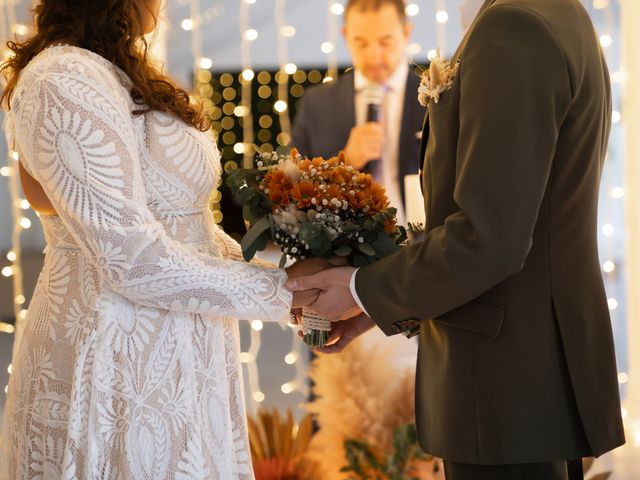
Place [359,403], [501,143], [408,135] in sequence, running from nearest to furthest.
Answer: [501,143], [359,403], [408,135]

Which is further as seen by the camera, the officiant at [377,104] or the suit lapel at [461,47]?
the officiant at [377,104]

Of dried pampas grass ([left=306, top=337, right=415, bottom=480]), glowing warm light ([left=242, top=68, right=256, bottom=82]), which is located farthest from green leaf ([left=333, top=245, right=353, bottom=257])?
glowing warm light ([left=242, top=68, right=256, bottom=82])

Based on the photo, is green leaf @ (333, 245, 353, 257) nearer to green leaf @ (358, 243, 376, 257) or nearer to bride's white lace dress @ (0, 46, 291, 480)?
green leaf @ (358, 243, 376, 257)

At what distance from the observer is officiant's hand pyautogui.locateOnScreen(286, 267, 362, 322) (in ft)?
6.19

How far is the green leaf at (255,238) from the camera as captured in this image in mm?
1878

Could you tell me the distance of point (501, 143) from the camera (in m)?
1.54

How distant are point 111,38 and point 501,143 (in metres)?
0.87

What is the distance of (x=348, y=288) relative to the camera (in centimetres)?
187

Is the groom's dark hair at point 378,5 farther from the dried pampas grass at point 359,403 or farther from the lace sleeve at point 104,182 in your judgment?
the lace sleeve at point 104,182

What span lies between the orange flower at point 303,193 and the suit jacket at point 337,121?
5.76 feet

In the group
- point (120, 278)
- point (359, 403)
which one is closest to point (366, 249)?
point (120, 278)

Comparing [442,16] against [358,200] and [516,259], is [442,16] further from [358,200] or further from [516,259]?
[516,259]

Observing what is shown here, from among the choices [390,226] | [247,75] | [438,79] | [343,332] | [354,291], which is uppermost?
[247,75]

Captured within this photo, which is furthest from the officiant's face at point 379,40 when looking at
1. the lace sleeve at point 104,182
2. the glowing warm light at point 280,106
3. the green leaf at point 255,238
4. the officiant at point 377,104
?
the lace sleeve at point 104,182
